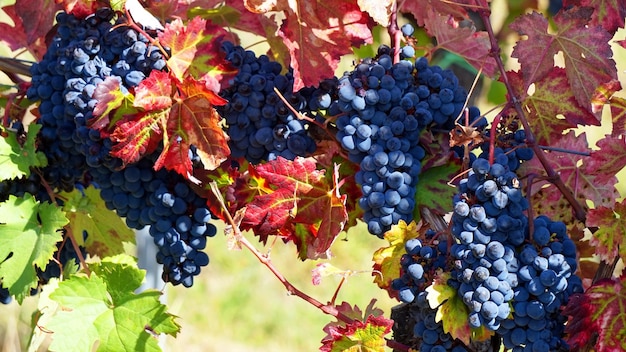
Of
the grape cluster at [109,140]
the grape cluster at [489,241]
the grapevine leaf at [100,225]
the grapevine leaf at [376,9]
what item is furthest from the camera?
the grapevine leaf at [100,225]

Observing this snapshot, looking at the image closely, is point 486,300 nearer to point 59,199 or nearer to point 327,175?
point 327,175

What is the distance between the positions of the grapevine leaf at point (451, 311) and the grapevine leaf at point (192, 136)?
316mm

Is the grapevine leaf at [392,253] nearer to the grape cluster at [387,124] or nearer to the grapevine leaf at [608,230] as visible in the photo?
the grape cluster at [387,124]

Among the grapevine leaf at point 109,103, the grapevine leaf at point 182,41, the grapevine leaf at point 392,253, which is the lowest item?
the grapevine leaf at point 392,253

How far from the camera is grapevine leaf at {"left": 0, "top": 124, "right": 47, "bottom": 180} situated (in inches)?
44.1

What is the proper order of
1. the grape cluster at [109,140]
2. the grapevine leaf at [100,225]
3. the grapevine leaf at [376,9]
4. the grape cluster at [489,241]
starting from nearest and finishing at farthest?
the grape cluster at [489,241] < the grapevine leaf at [376,9] < the grape cluster at [109,140] < the grapevine leaf at [100,225]

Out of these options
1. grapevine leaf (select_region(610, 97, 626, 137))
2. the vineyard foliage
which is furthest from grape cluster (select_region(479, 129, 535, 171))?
grapevine leaf (select_region(610, 97, 626, 137))

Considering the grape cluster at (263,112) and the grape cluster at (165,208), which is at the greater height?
the grape cluster at (263,112)

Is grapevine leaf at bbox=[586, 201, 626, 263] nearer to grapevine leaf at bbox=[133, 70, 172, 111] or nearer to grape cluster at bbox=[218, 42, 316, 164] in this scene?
grape cluster at bbox=[218, 42, 316, 164]

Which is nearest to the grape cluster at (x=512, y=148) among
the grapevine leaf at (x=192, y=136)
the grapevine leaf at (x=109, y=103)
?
the grapevine leaf at (x=192, y=136)

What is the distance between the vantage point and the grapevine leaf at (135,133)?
3.40 ft

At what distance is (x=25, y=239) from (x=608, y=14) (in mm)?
860

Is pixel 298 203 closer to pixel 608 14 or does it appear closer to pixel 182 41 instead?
pixel 182 41

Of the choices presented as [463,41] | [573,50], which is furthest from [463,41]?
[573,50]
